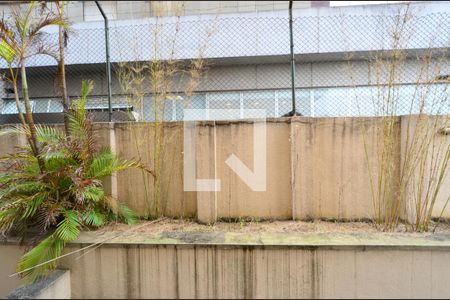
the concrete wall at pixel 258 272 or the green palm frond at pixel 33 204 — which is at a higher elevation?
the green palm frond at pixel 33 204

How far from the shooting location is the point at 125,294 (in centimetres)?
293

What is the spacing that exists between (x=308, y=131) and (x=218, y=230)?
5.44ft

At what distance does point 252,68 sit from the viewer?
7.27 m

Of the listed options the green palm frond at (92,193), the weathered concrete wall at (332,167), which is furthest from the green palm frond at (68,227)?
the weathered concrete wall at (332,167)

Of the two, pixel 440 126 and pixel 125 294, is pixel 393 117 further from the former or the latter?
pixel 125 294

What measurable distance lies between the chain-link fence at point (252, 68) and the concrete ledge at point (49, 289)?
1977 mm

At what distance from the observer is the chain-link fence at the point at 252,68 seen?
3.62m

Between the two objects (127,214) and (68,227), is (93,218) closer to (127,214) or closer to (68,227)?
(68,227)

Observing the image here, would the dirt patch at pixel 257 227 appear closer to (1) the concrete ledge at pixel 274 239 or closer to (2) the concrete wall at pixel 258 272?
(1) the concrete ledge at pixel 274 239

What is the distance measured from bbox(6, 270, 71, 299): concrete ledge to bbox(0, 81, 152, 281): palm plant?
0.11m

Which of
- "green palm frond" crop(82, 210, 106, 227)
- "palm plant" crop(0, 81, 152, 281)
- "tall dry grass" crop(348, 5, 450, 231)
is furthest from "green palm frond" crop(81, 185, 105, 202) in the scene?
"tall dry grass" crop(348, 5, 450, 231)

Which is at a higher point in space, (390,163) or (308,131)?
(308,131)

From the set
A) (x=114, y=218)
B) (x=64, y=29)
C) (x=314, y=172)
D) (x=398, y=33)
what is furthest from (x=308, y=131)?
(x=64, y=29)

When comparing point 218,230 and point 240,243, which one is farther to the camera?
point 218,230
